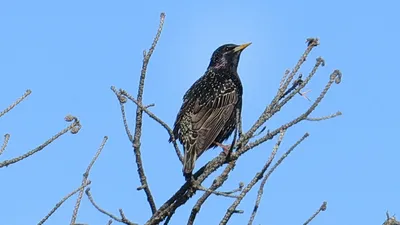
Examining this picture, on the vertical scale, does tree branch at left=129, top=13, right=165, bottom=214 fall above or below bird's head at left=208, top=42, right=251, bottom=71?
below

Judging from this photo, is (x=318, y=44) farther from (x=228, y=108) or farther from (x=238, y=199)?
(x=228, y=108)

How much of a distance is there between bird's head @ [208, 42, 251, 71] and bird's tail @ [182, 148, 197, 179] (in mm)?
2846

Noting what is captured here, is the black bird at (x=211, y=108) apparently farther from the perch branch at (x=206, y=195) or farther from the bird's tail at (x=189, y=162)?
the perch branch at (x=206, y=195)

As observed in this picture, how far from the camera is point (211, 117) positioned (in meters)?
8.35

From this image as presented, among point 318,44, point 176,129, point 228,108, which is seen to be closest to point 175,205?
point 318,44

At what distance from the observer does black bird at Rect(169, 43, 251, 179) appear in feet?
25.3

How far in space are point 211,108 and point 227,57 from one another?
5.10 feet

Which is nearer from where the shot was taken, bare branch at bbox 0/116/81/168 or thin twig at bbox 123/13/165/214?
bare branch at bbox 0/116/81/168

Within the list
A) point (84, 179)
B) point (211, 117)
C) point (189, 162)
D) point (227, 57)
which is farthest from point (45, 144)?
point (227, 57)

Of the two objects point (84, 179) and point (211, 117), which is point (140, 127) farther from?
point (211, 117)

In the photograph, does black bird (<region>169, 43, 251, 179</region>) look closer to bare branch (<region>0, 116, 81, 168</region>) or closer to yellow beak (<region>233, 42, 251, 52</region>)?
yellow beak (<region>233, 42, 251, 52</region>)

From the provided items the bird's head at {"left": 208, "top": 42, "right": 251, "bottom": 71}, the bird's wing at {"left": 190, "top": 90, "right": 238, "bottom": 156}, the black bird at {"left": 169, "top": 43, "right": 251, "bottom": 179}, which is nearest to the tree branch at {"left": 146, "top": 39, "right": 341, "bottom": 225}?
the black bird at {"left": 169, "top": 43, "right": 251, "bottom": 179}

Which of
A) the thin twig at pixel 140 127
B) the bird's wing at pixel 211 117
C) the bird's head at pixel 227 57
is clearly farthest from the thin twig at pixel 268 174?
the bird's head at pixel 227 57

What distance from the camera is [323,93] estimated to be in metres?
4.52
